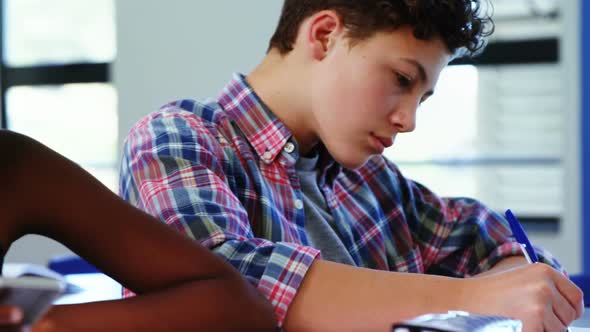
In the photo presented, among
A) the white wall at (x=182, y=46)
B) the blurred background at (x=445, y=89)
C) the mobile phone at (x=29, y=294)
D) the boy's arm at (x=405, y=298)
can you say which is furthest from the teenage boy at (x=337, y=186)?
the white wall at (x=182, y=46)

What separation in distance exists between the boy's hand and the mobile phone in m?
0.57

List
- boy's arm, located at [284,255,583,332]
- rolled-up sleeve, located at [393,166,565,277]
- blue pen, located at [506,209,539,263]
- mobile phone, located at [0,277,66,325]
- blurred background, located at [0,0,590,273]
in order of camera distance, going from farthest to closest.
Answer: blurred background, located at [0,0,590,273], rolled-up sleeve, located at [393,166,565,277], blue pen, located at [506,209,539,263], boy's arm, located at [284,255,583,332], mobile phone, located at [0,277,66,325]

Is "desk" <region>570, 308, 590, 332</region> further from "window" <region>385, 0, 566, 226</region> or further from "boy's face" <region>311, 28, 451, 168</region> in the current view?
"window" <region>385, 0, 566, 226</region>

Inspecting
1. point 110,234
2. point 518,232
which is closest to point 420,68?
point 518,232

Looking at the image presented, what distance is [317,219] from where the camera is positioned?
3.99 feet

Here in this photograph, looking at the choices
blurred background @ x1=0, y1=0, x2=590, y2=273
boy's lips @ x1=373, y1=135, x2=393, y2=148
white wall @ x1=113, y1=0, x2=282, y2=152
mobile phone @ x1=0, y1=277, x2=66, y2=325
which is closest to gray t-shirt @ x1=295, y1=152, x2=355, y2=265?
boy's lips @ x1=373, y1=135, x2=393, y2=148

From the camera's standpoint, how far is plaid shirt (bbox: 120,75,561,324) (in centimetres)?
89

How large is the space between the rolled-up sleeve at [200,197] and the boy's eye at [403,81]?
267 millimetres

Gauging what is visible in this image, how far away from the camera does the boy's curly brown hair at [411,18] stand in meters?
1.09

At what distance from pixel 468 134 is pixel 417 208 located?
2093 mm

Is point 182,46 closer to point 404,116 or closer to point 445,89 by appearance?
point 445,89

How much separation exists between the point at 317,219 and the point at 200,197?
1.05ft

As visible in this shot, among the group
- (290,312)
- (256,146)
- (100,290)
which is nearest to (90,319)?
(290,312)

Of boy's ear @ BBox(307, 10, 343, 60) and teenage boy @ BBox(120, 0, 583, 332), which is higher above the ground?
boy's ear @ BBox(307, 10, 343, 60)
